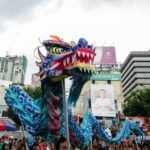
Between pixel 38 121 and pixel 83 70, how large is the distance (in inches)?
111

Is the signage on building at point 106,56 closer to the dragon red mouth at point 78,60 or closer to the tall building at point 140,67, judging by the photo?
the tall building at point 140,67

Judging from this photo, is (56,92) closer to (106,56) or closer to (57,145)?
(57,145)

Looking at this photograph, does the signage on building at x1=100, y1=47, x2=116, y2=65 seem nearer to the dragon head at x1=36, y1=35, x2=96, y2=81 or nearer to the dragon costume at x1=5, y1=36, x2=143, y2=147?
the dragon costume at x1=5, y1=36, x2=143, y2=147

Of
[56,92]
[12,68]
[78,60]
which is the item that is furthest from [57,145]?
[12,68]

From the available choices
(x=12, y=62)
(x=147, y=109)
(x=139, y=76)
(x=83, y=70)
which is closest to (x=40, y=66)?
(x=83, y=70)

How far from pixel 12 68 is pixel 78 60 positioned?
10189 centimetres

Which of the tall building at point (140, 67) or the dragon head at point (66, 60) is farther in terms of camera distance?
the tall building at point (140, 67)

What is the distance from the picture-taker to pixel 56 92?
9.38 meters

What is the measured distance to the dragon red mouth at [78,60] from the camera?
799 centimetres

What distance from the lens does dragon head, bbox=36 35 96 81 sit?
801cm

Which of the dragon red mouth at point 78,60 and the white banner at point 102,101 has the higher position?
the white banner at point 102,101

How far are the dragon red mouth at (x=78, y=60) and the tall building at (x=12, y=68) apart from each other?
97.0 m

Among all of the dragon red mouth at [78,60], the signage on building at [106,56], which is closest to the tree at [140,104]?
the signage on building at [106,56]

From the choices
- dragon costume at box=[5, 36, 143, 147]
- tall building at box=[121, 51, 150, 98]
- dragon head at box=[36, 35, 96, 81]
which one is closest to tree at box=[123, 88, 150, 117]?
dragon costume at box=[5, 36, 143, 147]
